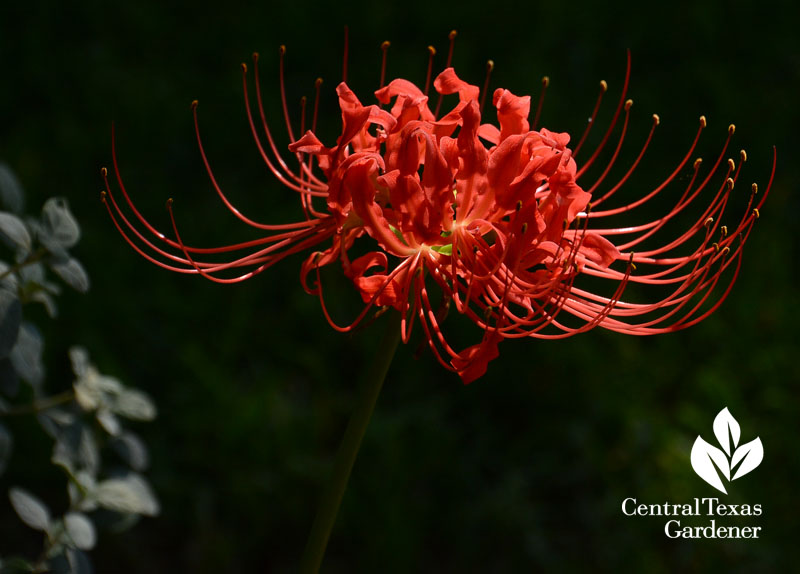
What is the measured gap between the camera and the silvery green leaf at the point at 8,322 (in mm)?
1155

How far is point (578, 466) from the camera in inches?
102

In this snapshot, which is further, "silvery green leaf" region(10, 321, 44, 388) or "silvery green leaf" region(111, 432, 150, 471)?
"silvery green leaf" region(111, 432, 150, 471)

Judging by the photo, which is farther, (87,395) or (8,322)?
(87,395)

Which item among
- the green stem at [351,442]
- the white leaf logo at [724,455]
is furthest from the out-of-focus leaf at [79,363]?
the white leaf logo at [724,455]

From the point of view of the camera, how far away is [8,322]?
3.83 ft

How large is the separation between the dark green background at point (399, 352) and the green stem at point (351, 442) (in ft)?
4.38

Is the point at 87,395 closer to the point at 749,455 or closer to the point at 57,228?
the point at 57,228

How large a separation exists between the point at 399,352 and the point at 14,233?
5.64 feet

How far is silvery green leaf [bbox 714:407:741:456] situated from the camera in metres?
2.16

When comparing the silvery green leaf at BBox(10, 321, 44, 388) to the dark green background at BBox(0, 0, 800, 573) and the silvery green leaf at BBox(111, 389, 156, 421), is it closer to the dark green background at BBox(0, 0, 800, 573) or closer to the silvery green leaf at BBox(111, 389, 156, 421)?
the silvery green leaf at BBox(111, 389, 156, 421)

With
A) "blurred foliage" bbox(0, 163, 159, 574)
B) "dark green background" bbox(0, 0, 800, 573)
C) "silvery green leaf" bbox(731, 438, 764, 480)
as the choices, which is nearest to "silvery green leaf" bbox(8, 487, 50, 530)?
"blurred foliage" bbox(0, 163, 159, 574)

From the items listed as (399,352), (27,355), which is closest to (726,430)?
(399,352)

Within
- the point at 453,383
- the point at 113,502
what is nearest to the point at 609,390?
the point at 453,383

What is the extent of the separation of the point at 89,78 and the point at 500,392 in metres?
2.12
